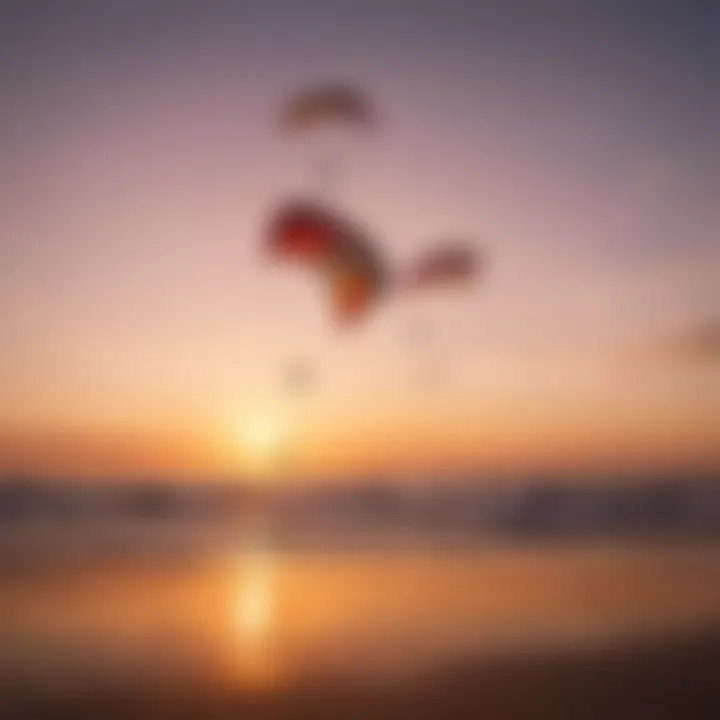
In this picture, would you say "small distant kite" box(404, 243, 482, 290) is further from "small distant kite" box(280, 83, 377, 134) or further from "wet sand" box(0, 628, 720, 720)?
"wet sand" box(0, 628, 720, 720)

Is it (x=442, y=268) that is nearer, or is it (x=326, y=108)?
(x=326, y=108)

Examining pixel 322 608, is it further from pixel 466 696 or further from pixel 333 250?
pixel 333 250

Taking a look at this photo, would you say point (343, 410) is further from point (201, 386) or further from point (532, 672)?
point (532, 672)

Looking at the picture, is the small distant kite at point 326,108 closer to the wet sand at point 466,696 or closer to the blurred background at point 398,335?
the blurred background at point 398,335

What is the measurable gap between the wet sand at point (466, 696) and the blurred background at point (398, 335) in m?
0.03

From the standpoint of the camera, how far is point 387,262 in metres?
2.84

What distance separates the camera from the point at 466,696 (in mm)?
A: 2631

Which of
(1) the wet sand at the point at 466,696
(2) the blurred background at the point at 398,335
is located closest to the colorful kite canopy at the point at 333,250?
(2) the blurred background at the point at 398,335

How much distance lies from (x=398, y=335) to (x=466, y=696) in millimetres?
914

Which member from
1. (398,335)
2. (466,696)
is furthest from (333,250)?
(466,696)

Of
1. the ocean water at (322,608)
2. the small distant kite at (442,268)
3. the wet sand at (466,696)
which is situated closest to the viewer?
the wet sand at (466,696)

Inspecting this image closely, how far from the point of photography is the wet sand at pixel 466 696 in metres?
2.58

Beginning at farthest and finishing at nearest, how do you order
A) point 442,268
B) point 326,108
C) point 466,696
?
point 442,268 → point 326,108 → point 466,696

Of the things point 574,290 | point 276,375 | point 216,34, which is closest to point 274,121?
point 216,34
